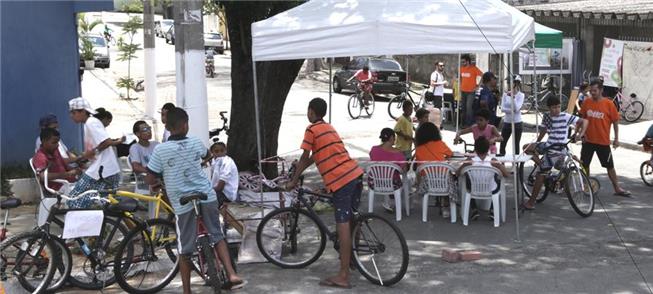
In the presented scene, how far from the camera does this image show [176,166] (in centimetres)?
616

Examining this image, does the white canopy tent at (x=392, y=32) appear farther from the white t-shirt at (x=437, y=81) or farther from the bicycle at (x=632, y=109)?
the white t-shirt at (x=437, y=81)

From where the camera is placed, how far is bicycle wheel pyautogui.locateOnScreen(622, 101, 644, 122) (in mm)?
18578

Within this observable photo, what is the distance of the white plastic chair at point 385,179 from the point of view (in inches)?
368

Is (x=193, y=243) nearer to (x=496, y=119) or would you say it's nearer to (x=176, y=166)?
(x=176, y=166)

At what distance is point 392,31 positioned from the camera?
8391mm

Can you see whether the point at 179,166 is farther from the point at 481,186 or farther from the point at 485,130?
the point at 485,130

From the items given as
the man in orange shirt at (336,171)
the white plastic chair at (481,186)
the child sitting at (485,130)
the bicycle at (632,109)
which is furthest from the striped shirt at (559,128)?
the bicycle at (632,109)

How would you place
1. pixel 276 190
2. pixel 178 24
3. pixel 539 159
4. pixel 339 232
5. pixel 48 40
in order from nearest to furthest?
pixel 339 232 < pixel 178 24 < pixel 276 190 < pixel 539 159 < pixel 48 40

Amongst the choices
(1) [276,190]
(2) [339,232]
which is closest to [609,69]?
(1) [276,190]

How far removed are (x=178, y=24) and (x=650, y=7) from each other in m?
14.5

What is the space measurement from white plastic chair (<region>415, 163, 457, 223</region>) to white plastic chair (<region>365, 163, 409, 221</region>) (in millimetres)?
310

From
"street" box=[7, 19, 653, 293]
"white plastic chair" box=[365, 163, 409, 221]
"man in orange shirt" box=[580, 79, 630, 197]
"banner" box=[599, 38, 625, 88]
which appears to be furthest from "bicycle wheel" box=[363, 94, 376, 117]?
"white plastic chair" box=[365, 163, 409, 221]

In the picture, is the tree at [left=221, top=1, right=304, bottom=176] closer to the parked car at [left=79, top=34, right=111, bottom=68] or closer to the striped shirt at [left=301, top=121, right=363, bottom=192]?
the striped shirt at [left=301, top=121, right=363, bottom=192]

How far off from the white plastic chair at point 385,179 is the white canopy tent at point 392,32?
1533mm
